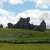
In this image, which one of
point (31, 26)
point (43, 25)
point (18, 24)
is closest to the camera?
point (43, 25)

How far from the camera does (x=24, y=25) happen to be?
491ft

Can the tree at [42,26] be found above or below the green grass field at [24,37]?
above

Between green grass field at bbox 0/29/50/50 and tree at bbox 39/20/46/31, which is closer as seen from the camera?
green grass field at bbox 0/29/50/50

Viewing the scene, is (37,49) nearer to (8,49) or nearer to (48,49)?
(48,49)

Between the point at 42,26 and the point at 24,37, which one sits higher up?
the point at 42,26

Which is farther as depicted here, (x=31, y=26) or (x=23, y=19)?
(x=23, y=19)

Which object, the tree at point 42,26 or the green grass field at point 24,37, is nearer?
the green grass field at point 24,37

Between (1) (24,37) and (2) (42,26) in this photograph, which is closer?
(1) (24,37)

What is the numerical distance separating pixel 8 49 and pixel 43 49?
24.5ft

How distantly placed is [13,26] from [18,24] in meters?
6.82

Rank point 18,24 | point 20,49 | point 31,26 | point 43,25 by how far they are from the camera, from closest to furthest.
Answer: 1. point 20,49
2. point 43,25
3. point 31,26
4. point 18,24

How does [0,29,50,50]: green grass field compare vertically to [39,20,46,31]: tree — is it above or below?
below

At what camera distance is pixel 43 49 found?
4884 centimetres

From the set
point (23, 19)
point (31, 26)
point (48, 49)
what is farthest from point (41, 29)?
point (48, 49)
